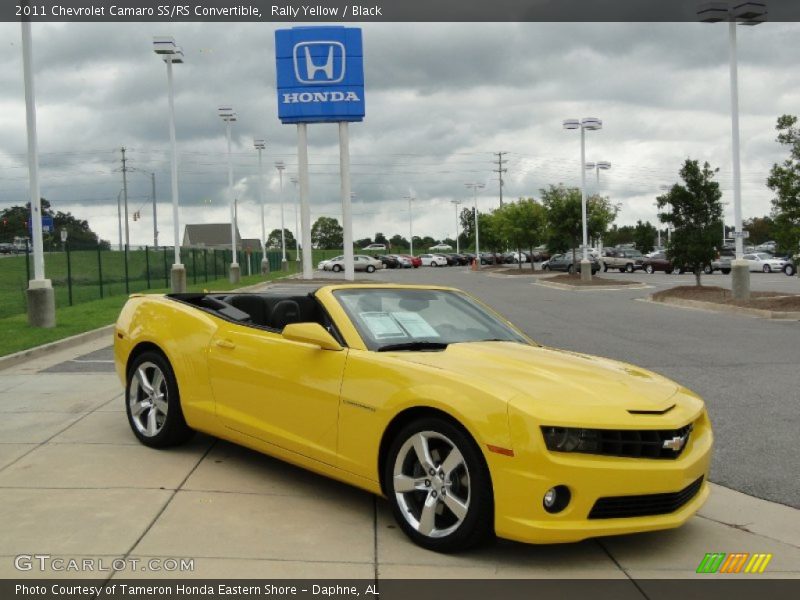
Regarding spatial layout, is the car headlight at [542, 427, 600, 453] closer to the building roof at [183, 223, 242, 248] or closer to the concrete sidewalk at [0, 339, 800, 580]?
the concrete sidewalk at [0, 339, 800, 580]

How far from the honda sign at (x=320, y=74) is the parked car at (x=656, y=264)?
2504 centimetres

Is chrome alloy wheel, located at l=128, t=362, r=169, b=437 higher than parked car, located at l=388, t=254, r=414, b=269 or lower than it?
lower

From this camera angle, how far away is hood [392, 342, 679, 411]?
425cm

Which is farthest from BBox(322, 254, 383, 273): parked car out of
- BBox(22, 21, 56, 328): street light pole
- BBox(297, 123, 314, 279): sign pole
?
BBox(22, 21, 56, 328): street light pole

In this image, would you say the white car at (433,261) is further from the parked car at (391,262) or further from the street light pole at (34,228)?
the street light pole at (34,228)

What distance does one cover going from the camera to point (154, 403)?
6418 millimetres

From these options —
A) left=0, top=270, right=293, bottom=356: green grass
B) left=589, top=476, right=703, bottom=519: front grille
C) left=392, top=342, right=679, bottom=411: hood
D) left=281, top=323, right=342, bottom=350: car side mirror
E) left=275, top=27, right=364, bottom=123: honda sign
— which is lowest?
left=589, top=476, right=703, bottom=519: front grille

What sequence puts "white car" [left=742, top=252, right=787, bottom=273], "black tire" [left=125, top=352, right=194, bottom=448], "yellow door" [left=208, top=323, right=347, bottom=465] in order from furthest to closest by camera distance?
"white car" [left=742, top=252, right=787, bottom=273], "black tire" [left=125, top=352, right=194, bottom=448], "yellow door" [left=208, top=323, right=347, bottom=465]

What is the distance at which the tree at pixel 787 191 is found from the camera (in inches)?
842

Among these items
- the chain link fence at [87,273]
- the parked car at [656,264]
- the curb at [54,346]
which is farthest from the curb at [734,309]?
the parked car at [656,264]

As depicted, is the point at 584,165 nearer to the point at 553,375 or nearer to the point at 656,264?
the point at 656,264

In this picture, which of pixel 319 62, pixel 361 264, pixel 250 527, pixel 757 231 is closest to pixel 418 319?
pixel 250 527

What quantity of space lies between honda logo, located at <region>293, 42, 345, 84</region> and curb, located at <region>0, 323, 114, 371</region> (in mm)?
22019

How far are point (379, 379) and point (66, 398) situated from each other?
5.42 m
